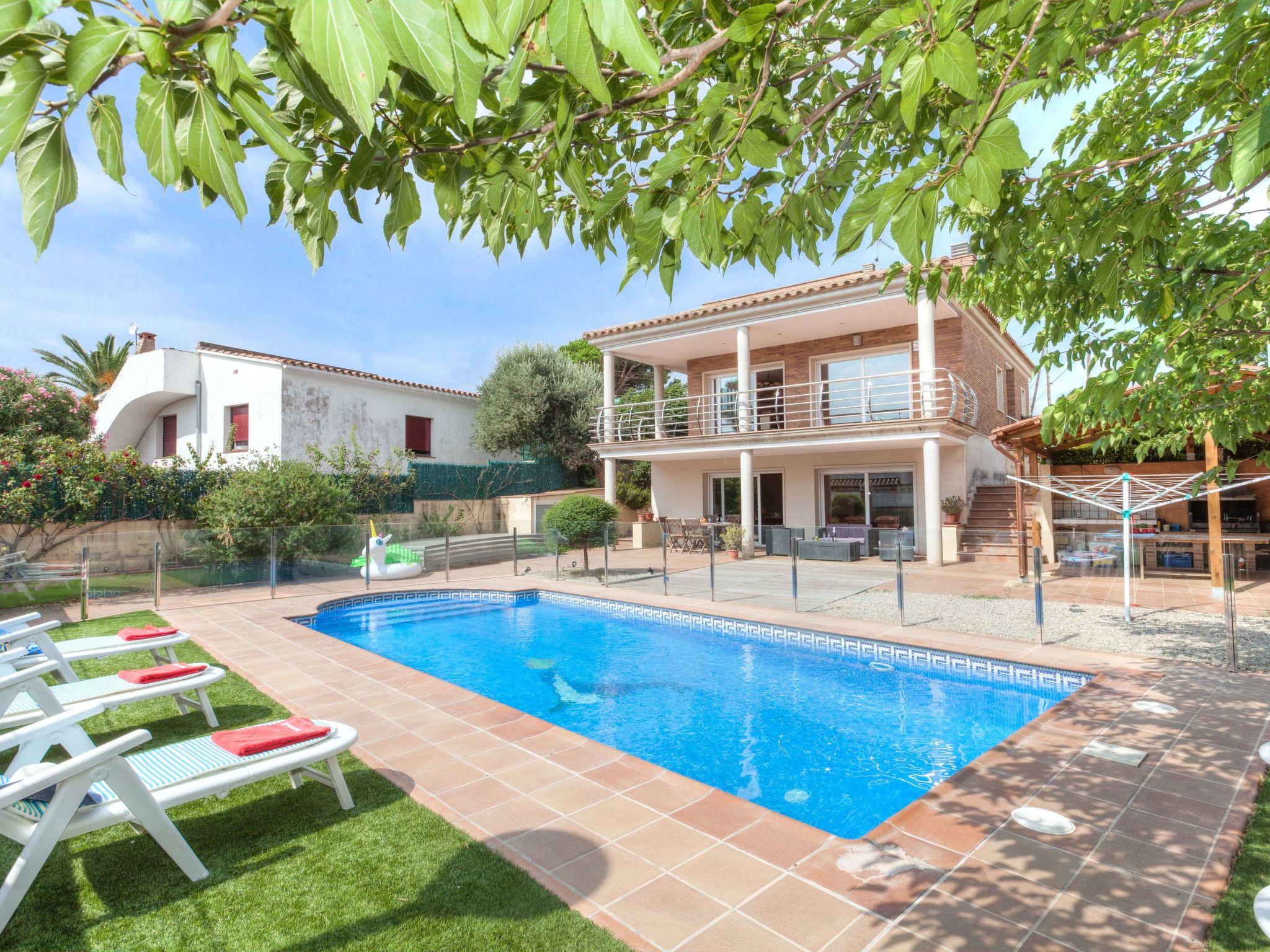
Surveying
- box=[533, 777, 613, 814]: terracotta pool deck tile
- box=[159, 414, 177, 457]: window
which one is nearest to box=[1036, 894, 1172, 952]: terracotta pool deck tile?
box=[533, 777, 613, 814]: terracotta pool deck tile

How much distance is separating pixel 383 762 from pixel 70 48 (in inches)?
163

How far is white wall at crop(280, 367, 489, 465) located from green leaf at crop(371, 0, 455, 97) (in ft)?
60.6

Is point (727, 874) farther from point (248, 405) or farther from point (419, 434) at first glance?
point (419, 434)

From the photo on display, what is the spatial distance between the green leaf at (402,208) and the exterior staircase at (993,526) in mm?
13610

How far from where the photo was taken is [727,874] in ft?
9.30

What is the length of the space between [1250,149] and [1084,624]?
8352 millimetres

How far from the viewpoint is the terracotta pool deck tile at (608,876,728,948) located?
8.02ft

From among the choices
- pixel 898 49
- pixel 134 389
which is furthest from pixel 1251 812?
pixel 134 389

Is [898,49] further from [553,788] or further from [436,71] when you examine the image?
[553,788]

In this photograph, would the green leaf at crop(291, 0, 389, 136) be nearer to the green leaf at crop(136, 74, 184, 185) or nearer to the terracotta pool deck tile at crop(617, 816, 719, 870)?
the green leaf at crop(136, 74, 184, 185)

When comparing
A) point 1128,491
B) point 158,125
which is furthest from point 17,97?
point 1128,491

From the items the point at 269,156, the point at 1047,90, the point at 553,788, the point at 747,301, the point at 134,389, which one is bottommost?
the point at 553,788

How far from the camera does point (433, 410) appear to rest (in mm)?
21547

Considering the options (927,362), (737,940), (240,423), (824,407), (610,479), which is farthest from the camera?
(610,479)
